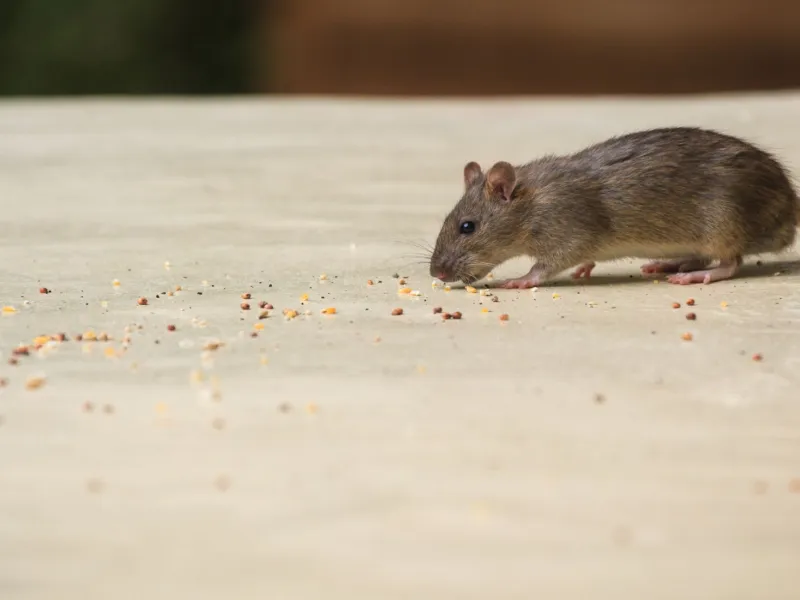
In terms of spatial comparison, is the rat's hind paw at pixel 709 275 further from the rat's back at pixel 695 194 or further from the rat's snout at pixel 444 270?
the rat's snout at pixel 444 270

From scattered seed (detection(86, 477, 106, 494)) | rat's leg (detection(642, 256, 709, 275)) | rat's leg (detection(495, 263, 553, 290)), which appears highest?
rat's leg (detection(642, 256, 709, 275))

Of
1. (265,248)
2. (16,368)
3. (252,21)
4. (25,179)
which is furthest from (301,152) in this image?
(252,21)

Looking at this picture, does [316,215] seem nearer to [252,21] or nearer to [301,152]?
[301,152]

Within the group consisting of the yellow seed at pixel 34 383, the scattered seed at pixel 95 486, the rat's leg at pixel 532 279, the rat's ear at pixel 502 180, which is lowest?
the scattered seed at pixel 95 486

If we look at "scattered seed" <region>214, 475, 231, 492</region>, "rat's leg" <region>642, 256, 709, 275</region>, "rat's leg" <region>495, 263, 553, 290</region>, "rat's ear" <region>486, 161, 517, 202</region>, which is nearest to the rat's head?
"rat's ear" <region>486, 161, 517, 202</region>

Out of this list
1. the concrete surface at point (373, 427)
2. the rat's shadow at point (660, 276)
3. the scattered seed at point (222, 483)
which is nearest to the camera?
the concrete surface at point (373, 427)

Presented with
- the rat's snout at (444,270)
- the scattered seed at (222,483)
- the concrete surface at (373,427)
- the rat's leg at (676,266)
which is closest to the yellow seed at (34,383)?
the concrete surface at (373,427)

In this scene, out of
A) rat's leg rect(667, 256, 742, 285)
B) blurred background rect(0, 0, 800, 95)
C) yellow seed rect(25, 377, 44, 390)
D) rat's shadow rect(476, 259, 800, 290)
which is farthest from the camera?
blurred background rect(0, 0, 800, 95)

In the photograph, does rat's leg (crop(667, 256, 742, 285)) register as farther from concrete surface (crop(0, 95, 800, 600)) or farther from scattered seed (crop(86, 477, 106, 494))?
scattered seed (crop(86, 477, 106, 494))
